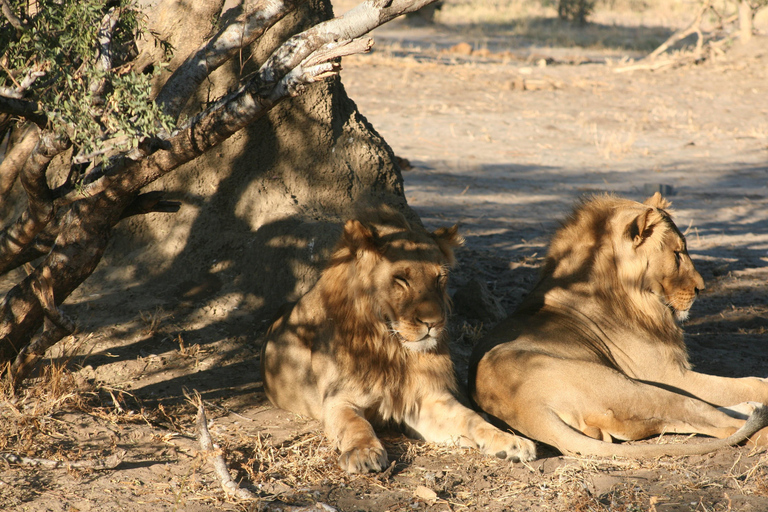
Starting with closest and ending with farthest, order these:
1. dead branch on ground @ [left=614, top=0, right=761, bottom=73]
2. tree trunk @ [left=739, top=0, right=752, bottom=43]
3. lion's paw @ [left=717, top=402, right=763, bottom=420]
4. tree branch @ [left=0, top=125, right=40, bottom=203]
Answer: lion's paw @ [left=717, top=402, right=763, bottom=420]
tree branch @ [left=0, top=125, right=40, bottom=203]
dead branch on ground @ [left=614, top=0, right=761, bottom=73]
tree trunk @ [left=739, top=0, right=752, bottom=43]

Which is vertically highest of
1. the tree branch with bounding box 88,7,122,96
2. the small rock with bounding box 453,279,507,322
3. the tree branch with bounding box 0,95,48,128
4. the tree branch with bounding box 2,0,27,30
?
the tree branch with bounding box 2,0,27,30

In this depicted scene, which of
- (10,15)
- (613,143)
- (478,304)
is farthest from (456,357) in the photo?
(613,143)

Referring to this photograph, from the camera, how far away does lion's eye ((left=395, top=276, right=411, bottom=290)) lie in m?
4.01

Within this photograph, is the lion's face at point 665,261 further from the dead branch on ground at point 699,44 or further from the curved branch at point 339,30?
the dead branch on ground at point 699,44

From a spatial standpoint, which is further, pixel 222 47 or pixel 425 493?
pixel 222 47

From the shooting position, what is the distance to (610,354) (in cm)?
476

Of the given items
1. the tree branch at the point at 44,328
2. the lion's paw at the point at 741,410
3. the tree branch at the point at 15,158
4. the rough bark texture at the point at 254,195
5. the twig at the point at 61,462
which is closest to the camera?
the twig at the point at 61,462

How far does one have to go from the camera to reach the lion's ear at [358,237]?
4.01m

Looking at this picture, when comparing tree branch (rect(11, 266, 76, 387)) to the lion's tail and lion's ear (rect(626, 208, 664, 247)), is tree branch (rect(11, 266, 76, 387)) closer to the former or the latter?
the lion's tail

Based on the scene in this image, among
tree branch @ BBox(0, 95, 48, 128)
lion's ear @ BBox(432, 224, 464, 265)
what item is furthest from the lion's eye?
tree branch @ BBox(0, 95, 48, 128)

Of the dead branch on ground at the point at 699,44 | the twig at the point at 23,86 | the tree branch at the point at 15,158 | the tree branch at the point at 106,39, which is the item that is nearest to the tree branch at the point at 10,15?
the twig at the point at 23,86

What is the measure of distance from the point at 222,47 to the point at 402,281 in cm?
150

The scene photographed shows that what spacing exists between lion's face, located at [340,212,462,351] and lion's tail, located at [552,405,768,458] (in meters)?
0.84

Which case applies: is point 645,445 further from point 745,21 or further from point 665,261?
point 745,21
